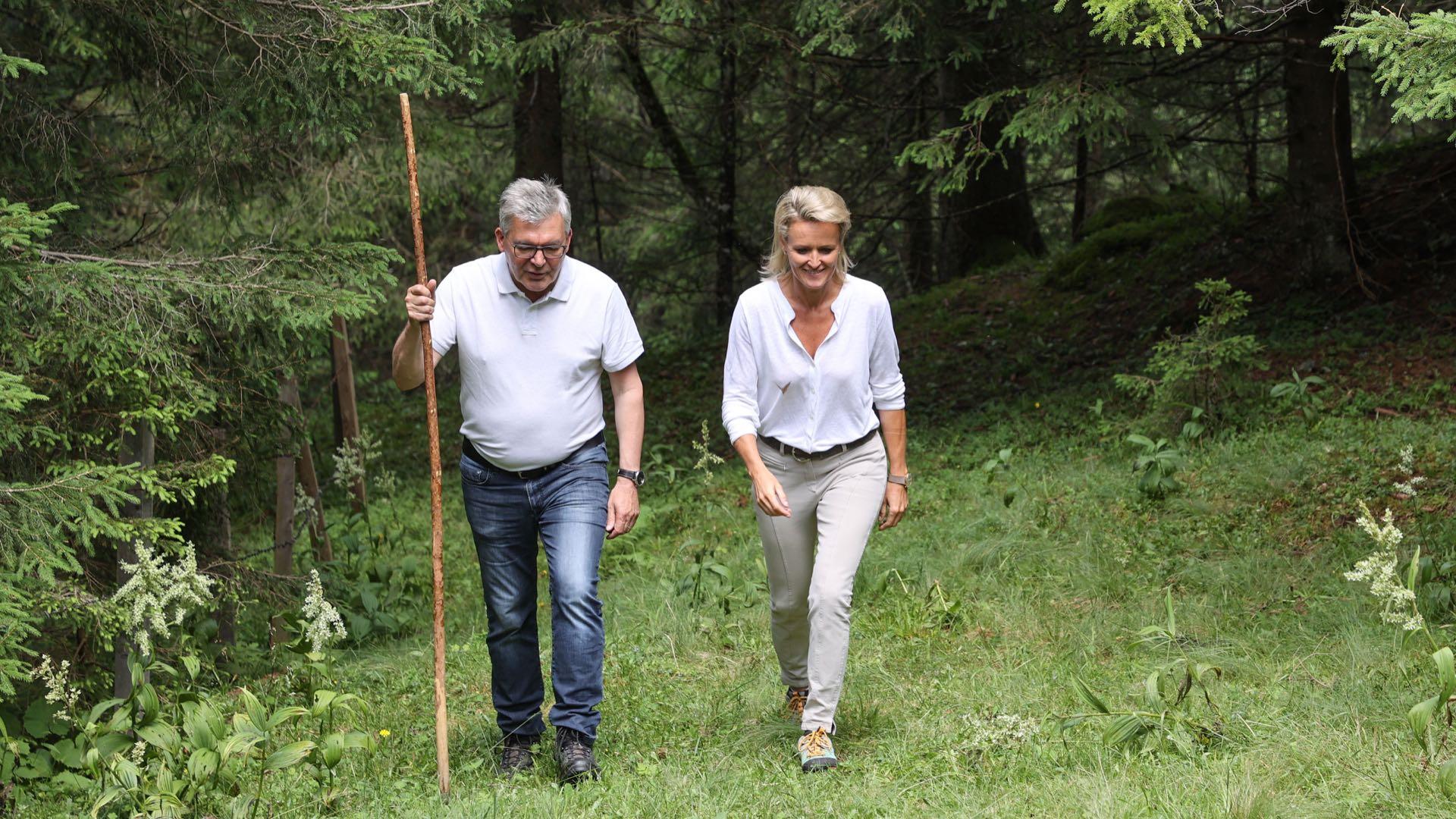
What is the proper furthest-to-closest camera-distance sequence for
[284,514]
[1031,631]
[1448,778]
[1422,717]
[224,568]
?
[284,514] → [224,568] → [1031,631] → [1422,717] → [1448,778]

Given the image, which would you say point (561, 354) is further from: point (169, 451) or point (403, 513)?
point (403, 513)

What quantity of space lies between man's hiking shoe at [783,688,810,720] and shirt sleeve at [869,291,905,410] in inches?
45.4

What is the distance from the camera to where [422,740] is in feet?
16.8

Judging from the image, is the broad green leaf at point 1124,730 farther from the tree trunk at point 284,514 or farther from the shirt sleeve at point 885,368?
the tree trunk at point 284,514

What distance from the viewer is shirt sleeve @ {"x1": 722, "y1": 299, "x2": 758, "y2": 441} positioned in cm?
448

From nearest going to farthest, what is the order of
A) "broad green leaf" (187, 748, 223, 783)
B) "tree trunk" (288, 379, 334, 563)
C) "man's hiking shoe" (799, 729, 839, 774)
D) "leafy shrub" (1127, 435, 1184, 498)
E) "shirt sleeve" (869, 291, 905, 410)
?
1. "broad green leaf" (187, 748, 223, 783)
2. "man's hiking shoe" (799, 729, 839, 774)
3. "shirt sleeve" (869, 291, 905, 410)
4. "leafy shrub" (1127, 435, 1184, 498)
5. "tree trunk" (288, 379, 334, 563)

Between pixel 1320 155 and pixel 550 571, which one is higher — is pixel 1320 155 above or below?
above

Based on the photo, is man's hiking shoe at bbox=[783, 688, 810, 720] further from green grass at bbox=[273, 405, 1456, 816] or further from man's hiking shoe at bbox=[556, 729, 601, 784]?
man's hiking shoe at bbox=[556, 729, 601, 784]

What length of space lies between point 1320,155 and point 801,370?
7084mm

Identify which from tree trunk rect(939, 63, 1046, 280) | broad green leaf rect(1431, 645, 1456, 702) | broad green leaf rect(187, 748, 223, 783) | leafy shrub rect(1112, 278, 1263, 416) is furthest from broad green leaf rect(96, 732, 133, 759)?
tree trunk rect(939, 63, 1046, 280)

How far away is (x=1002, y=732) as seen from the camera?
4426 mm

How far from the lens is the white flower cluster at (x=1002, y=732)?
173 inches

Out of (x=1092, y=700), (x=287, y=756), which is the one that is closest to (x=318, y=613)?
(x=287, y=756)

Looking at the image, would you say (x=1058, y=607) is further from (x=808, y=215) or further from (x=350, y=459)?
(x=350, y=459)
